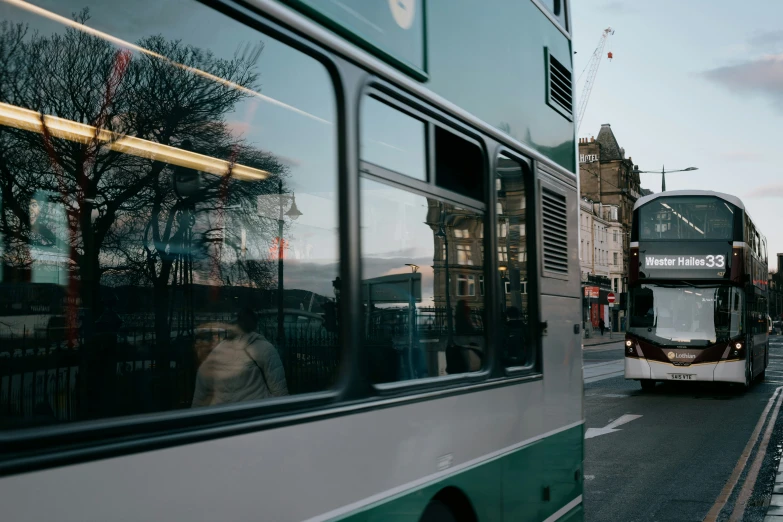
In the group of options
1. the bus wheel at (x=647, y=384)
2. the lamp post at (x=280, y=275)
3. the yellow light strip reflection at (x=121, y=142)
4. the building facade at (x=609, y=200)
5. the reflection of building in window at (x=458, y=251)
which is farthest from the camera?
the building facade at (x=609, y=200)

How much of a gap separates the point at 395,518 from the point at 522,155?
2345 millimetres

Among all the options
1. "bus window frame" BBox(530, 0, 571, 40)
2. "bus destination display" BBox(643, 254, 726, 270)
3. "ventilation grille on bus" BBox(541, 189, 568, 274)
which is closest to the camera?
"ventilation grille on bus" BBox(541, 189, 568, 274)

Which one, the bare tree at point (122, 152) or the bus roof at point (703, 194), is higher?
the bus roof at point (703, 194)

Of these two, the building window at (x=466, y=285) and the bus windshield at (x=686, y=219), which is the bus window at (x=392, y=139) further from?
the bus windshield at (x=686, y=219)

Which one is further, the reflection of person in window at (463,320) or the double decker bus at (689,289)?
the double decker bus at (689,289)

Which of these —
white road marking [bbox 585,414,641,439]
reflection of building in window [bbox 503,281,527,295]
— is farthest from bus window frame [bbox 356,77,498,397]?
white road marking [bbox 585,414,641,439]

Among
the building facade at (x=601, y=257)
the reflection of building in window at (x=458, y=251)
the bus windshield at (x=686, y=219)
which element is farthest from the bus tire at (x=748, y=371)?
the building facade at (x=601, y=257)

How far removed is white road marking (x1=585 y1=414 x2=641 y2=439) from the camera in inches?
527

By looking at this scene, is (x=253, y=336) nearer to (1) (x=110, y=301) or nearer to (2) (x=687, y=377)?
(1) (x=110, y=301)

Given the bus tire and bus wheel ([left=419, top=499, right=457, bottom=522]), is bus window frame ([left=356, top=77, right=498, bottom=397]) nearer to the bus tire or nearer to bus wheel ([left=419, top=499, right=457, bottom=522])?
bus wheel ([left=419, top=499, right=457, bottom=522])

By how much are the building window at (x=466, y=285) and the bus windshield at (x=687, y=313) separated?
16.5 meters

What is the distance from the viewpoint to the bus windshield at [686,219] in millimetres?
19500

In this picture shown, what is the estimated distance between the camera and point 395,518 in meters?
3.28

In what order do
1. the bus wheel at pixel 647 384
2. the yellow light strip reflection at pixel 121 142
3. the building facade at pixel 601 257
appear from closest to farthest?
the yellow light strip reflection at pixel 121 142 < the bus wheel at pixel 647 384 < the building facade at pixel 601 257
